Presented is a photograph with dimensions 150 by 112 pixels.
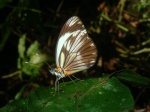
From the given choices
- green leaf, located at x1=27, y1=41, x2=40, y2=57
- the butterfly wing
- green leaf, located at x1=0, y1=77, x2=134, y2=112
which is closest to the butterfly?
the butterfly wing

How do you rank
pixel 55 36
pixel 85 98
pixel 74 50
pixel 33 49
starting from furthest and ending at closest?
pixel 55 36
pixel 33 49
pixel 74 50
pixel 85 98

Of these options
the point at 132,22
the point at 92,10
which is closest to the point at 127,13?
the point at 132,22

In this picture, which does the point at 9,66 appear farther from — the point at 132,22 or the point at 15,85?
the point at 132,22

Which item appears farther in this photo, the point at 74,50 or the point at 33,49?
the point at 33,49

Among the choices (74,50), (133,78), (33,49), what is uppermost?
(33,49)

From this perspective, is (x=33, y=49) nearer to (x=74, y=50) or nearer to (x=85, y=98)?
(x=74, y=50)

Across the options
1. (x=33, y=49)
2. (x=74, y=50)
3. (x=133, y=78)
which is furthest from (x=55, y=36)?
(x=133, y=78)

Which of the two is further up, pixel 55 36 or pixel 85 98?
pixel 55 36

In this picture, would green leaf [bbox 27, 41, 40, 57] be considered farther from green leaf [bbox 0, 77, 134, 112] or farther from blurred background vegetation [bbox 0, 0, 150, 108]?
green leaf [bbox 0, 77, 134, 112]
